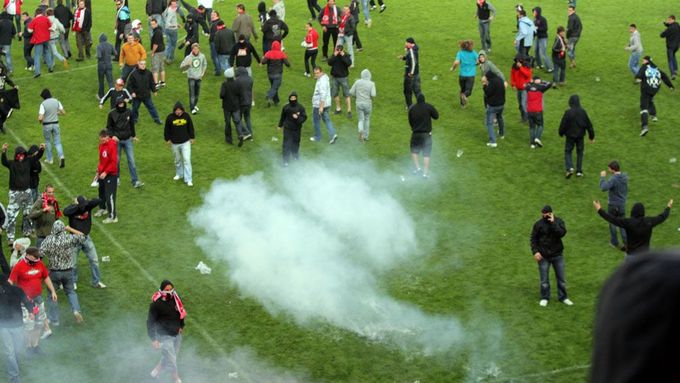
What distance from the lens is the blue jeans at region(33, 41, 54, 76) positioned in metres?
30.5

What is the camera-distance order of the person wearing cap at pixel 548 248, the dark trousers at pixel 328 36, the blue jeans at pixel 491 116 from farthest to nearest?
1. the dark trousers at pixel 328 36
2. the blue jeans at pixel 491 116
3. the person wearing cap at pixel 548 248

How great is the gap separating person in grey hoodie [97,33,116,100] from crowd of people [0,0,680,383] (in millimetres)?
38

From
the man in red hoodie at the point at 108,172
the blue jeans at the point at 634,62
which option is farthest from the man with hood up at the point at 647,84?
the man in red hoodie at the point at 108,172

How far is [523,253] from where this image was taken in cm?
2081

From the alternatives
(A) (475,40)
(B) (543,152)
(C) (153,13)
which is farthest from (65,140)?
(A) (475,40)

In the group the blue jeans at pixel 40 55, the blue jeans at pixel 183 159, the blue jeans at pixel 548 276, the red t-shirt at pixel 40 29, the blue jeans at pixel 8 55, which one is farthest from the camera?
the blue jeans at pixel 8 55

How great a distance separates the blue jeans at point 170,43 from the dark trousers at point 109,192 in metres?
10.7

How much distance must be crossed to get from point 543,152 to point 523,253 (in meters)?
5.76

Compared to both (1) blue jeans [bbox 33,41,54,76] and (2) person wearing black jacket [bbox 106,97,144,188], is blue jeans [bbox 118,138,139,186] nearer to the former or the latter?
(2) person wearing black jacket [bbox 106,97,144,188]

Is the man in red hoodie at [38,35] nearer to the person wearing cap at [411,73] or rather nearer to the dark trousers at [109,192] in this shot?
the dark trousers at [109,192]

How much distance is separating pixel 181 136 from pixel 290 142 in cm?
278

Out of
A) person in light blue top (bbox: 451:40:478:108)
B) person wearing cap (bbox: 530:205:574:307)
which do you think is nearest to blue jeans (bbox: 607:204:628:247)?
person wearing cap (bbox: 530:205:574:307)

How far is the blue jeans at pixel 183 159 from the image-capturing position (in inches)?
920

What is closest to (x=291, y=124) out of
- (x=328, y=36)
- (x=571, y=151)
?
(x=571, y=151)
